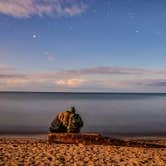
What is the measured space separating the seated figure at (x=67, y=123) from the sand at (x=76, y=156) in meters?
2.72

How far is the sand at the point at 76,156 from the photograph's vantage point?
12805mm

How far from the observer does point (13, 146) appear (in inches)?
662

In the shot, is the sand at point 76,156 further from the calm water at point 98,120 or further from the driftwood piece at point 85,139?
the calm water at point 98,120

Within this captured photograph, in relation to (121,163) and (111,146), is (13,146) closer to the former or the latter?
(111,146)

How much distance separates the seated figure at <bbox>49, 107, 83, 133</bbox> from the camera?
65.2 feet

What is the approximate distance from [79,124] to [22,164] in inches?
330

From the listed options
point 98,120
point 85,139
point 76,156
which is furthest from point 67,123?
point 98,120

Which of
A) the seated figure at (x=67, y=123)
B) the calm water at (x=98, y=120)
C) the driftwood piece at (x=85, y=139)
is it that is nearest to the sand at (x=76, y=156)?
the driftwood piece at (x=85, y=139)

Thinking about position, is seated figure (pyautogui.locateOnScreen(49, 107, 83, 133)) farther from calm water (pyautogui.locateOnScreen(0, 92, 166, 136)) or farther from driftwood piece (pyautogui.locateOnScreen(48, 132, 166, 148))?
calm water (pyautogui.locateOnScreen(0, 92, 166, 136))

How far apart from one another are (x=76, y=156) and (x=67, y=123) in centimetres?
623

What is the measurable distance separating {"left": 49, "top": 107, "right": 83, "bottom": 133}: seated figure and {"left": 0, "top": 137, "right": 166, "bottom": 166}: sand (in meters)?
2.72

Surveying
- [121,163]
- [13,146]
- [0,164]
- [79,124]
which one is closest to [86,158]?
[121,163]

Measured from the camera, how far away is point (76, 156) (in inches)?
558

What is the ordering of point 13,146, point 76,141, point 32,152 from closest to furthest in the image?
1. point 32,152
2. point 13,146
3. point 76,141
